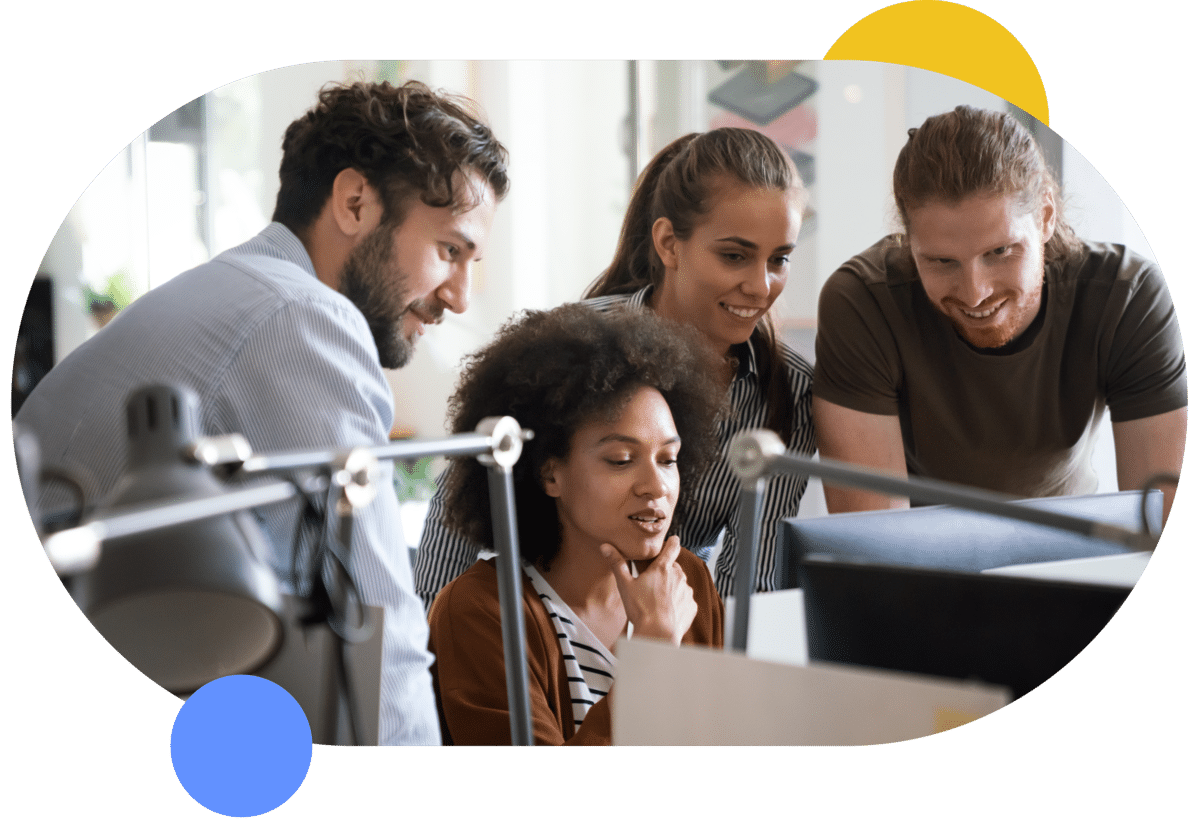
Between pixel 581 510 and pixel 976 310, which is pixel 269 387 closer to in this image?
pixel 581 510

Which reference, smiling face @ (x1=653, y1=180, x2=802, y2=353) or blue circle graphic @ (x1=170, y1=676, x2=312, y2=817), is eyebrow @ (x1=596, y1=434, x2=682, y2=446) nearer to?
smiling face @ (x1=653, y1=180, x2=802, y2=353)

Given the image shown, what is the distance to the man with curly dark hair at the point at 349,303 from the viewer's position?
4.78 ft

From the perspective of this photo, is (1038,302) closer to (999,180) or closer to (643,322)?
(999,180)

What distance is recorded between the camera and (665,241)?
151 centimetres

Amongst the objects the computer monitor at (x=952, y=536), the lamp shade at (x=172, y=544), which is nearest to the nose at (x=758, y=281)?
the computer monitor at (x=952, y=536)

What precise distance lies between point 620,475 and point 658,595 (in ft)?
0.53

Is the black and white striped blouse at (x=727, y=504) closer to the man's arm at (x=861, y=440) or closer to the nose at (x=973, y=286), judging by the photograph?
the man's arm at (x=861, y=440)

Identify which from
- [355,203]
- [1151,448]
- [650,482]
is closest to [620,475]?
[650,482]

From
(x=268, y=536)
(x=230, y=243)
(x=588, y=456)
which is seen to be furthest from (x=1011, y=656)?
(x=230, y=243)

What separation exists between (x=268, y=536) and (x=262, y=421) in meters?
0.14

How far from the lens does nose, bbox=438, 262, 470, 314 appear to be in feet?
4.96

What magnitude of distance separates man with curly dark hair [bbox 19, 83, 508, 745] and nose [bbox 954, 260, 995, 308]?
601 mm

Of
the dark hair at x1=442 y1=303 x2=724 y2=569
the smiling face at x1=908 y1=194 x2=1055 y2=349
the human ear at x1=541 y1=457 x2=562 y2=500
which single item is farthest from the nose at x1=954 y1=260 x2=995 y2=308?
the human ear at x1=541 y1=457 x2=562 y2=500
